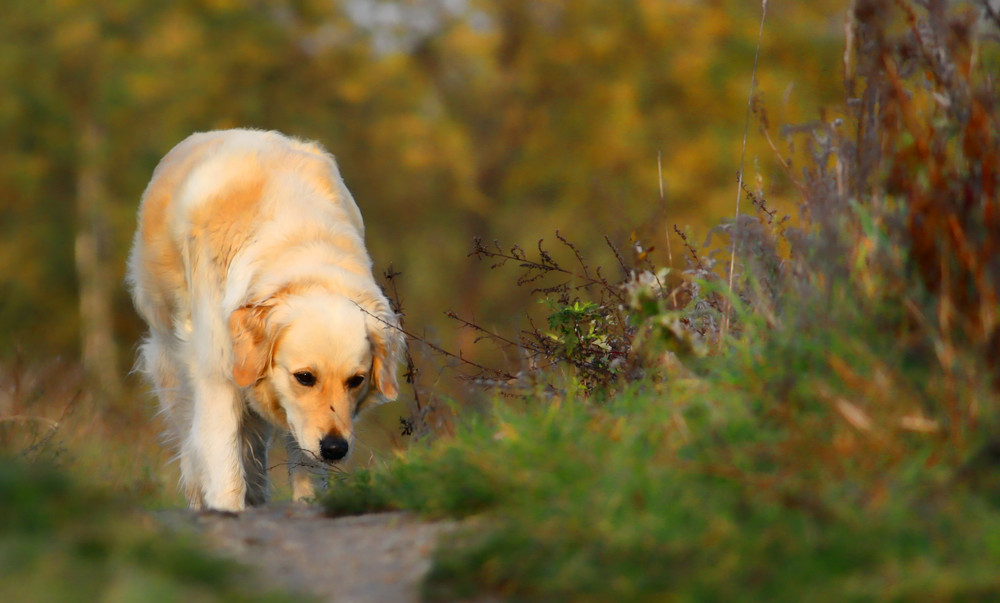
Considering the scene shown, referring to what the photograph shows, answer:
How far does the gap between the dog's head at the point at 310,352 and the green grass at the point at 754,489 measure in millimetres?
1697

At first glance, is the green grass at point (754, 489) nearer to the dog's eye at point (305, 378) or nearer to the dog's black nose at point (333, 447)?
the dog's black nose at point (333, 447)

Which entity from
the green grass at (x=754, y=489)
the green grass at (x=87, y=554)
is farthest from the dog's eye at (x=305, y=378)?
the green grass at (x=87, y=554)

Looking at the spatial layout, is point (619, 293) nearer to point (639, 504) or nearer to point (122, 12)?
point (639, 504)

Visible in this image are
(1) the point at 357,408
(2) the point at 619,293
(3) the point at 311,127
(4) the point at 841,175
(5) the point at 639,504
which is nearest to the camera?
(5) the point at 639,504

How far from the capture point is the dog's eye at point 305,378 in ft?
16.5

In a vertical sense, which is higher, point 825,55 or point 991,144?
point 825,55

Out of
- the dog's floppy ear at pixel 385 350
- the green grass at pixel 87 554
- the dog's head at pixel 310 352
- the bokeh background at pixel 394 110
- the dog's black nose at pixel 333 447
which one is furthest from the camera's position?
the bokeh background at pixel 394 110

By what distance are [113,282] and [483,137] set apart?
29.2 ft

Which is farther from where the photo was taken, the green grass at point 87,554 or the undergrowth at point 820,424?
the undergrowth at point 820,424

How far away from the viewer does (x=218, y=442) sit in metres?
5.27

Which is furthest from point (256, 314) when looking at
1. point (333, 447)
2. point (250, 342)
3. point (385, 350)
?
point (333, 447)

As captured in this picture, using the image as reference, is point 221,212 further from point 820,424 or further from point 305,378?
point 820,424

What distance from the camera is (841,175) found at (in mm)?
3709

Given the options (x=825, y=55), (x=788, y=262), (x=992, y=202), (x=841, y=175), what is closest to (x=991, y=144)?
(x=992, y=202)
